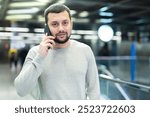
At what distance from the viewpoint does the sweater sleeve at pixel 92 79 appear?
1078mm

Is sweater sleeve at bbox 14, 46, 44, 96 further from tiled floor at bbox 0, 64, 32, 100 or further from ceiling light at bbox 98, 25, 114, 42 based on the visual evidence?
ceiling light at bbox 98, 25, 114, 42

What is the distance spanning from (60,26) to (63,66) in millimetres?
152

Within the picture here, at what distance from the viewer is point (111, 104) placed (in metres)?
1.09

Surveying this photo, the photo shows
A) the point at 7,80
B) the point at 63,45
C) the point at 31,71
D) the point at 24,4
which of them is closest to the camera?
the point at 31,71

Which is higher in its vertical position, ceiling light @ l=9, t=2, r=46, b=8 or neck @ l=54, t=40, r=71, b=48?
ceiling light @ l=9, t=2, r=46, b=8

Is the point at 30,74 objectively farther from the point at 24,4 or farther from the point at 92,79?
the point at 24,4

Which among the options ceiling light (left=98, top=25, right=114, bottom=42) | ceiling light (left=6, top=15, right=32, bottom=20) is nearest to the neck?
ceiling light (left=6, top=15, right=32, bottom=20)

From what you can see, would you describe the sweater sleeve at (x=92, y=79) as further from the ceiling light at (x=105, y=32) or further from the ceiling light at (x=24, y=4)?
the ceiling light at (x=105, y=32)

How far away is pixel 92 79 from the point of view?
1.09 m

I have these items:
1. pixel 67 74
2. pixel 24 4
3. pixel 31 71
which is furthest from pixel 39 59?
pixel 24 4

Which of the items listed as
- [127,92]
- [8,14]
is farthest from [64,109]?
[127,92]

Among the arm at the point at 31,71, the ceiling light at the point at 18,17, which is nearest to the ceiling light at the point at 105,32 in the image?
the ceiling light at the point at 18,17

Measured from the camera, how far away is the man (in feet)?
3.37

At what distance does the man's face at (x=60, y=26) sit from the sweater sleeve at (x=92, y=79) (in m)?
0.12
